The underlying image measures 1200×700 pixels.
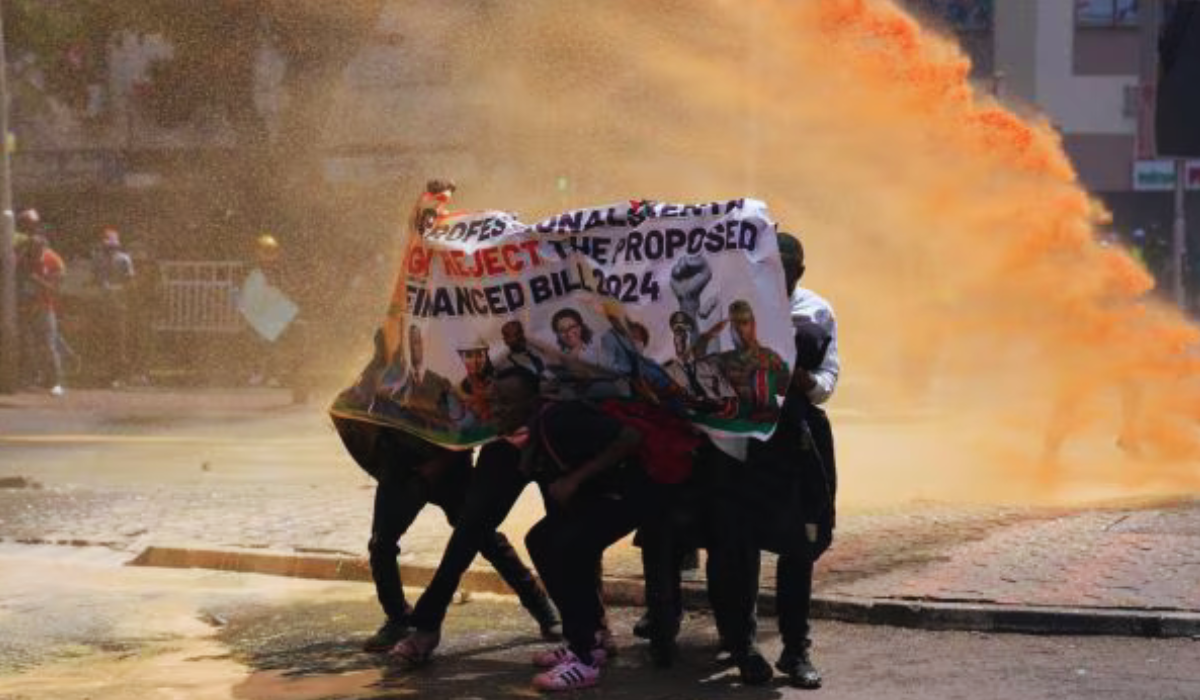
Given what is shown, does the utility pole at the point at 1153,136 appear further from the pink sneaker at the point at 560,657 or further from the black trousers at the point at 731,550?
the pink sneaker at the point at 560,657

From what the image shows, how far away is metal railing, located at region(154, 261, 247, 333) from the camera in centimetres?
Result: 2339

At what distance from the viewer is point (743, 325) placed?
22.0 feet

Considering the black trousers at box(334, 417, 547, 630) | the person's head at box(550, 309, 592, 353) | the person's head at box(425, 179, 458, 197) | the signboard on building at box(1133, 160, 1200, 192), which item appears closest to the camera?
the person's head at box(550, 309, 592, 353)

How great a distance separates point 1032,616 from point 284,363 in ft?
46.5

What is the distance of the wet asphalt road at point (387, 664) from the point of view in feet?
21.9

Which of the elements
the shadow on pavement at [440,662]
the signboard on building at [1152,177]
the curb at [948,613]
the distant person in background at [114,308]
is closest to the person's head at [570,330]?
the shadow on pavement at [440,662]

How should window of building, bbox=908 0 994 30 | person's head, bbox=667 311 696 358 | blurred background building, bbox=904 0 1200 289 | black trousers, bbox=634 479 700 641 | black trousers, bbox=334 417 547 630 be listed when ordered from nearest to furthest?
person's head, bbox=667 311 696 358 → black trousers, bbox=634 479 700 641 → black trousers, bbox=334 417 547 630 → window of building, bbox=908 0 994 30 → blurred background building, bbox=904 0 1200 289

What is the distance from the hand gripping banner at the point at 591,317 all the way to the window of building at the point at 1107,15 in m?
45.4

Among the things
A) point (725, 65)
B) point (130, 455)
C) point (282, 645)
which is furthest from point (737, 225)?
point (725, 65)

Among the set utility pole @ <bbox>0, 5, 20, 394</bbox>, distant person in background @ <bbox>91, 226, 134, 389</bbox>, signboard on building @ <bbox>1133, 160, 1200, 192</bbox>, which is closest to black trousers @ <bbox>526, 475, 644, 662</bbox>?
utility pole @ <bbox>0, 5, 20, 394</bbox>

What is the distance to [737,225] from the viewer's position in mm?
6855

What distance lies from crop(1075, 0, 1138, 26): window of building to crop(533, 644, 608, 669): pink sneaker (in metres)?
45.9

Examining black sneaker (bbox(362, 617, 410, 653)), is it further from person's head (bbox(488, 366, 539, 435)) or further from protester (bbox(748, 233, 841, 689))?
protester (bbox(748, 233, 841, 689))

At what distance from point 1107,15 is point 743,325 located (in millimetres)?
46179
